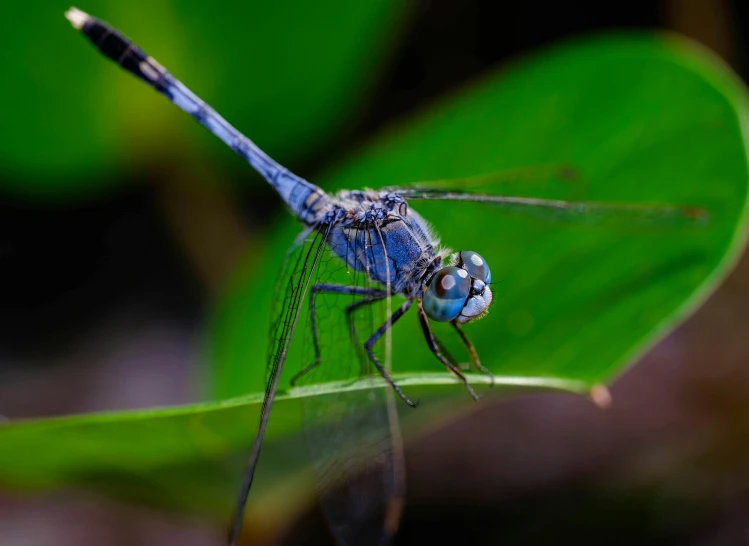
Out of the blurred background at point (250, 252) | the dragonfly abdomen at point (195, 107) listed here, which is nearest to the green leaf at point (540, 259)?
the dragonfly abdomen at point (195, 107)

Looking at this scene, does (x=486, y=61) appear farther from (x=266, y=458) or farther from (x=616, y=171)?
(x=266, y=458)

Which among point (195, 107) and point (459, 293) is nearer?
point (459, 293)

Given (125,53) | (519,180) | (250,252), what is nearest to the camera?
(519,180)

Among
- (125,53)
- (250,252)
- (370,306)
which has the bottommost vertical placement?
(370,306)

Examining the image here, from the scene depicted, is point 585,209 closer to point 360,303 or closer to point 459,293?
point 459,293

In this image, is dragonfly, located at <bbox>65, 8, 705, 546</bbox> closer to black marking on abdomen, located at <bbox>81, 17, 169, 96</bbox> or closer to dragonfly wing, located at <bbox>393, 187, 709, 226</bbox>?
dragonfly wing, located at <bbox>393, 187, 709, 226</bbox>

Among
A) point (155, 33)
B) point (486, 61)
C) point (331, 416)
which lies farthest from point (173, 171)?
point (331, 416)

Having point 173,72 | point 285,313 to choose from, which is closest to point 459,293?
point 285,313

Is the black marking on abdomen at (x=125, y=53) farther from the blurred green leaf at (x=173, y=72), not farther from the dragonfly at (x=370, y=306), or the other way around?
the dragonfly at (x=370, y=306)

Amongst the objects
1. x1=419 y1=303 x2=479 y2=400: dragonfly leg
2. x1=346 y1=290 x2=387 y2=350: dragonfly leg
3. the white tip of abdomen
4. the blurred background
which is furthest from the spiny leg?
the white tip of abdomen
